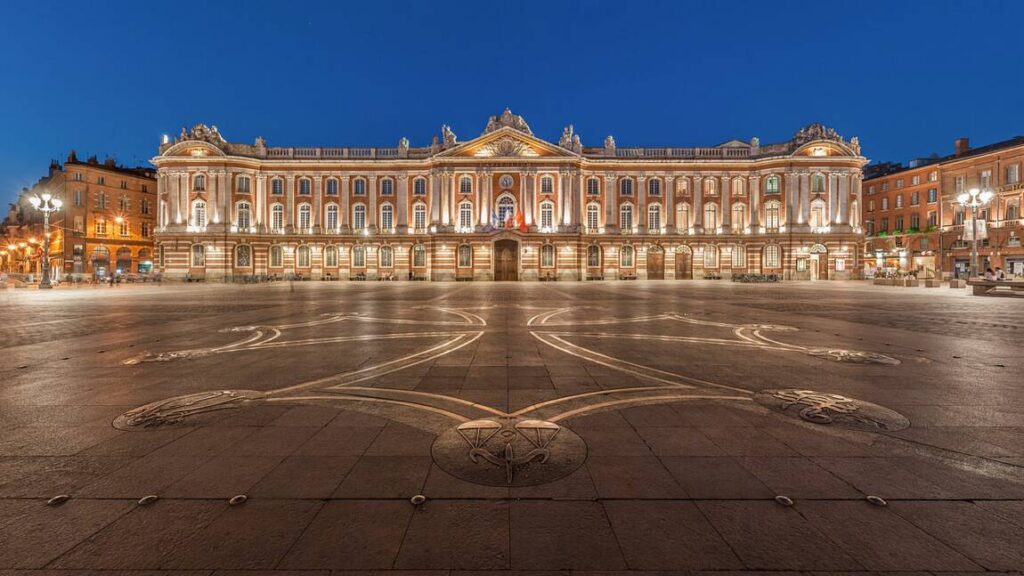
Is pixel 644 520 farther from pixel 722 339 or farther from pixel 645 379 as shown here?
pixel 722 339

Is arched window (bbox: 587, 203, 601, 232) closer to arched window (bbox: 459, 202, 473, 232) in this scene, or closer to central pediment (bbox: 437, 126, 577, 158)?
central pediment (bbox: 437, 126, 577, 158)

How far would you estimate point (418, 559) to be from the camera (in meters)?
2.56

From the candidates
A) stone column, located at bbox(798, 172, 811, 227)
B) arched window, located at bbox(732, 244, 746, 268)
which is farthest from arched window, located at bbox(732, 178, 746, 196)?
arched window, located at bbox(732, 244, 746, 268)

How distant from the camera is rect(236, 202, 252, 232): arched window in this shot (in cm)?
5212

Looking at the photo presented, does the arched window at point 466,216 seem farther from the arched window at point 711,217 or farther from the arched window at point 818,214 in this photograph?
the arched window at point 818,214

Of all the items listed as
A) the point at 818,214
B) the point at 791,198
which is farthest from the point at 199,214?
the point at 818,214

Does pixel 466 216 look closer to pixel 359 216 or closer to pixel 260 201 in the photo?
pixel 359 216

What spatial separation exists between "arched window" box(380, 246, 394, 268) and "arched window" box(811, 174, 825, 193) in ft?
158

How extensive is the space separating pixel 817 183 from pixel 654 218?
1812 centimetres

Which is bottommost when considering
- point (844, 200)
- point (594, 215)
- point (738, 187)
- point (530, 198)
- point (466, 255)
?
point (466, 255)

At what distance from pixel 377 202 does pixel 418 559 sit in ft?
178

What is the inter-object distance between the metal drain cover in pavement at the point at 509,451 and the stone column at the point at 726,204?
180 feet

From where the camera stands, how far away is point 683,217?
177 feet

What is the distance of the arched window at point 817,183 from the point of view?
169 feet
